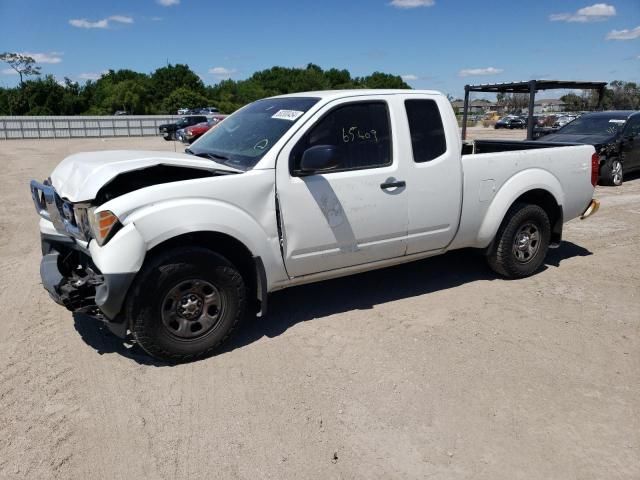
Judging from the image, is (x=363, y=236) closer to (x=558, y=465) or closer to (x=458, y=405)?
(x=458, y=405)

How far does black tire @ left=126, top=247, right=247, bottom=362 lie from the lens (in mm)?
3607

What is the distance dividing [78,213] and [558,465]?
3.35 metres

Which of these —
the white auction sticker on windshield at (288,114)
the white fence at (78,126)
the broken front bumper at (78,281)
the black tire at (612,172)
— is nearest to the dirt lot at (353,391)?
the broken front bumper at (78,281)

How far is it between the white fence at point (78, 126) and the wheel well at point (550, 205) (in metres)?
36.9

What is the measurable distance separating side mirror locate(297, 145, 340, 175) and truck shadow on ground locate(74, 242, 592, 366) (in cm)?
137

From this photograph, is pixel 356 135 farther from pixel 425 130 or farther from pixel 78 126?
pixel 78 126

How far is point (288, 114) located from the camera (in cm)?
434

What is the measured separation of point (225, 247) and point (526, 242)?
10.6 ft

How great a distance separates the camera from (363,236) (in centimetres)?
442

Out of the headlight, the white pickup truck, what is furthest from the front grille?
the headlight

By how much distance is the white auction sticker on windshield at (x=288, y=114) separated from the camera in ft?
13.9

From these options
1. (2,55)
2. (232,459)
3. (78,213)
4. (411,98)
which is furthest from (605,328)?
(2,55)

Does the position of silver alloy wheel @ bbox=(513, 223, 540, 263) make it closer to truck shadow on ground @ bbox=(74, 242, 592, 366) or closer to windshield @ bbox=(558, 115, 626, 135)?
truck shadow on ground @ bbox=(74, 242, 592, 366)

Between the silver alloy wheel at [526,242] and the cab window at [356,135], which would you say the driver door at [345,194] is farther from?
the silver alloy wheel at [526,242]
